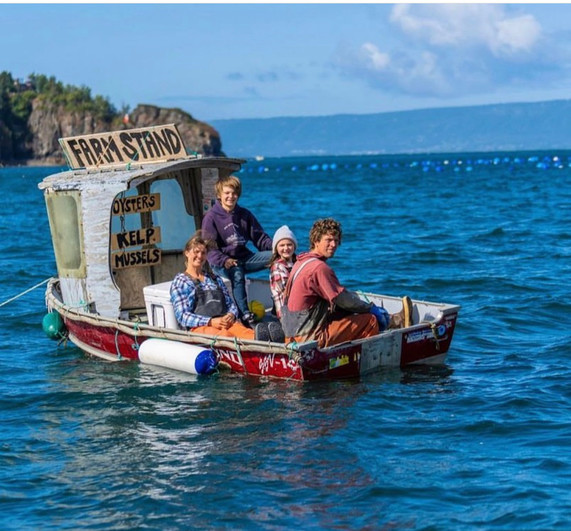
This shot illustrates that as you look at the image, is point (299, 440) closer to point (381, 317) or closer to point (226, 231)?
point (381, 317)

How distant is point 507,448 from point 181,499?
11.1ft

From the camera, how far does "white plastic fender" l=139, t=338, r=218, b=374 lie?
41.0 ft

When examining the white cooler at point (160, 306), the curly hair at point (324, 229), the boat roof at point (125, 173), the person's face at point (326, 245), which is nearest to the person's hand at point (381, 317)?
the person's face at point (326, 245)

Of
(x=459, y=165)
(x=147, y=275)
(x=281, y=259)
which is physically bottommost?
(x=147, y=275)

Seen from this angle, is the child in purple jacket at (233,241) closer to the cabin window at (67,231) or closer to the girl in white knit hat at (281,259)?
the girl in white knit hat at (281,259)

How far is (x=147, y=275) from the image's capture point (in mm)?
15688

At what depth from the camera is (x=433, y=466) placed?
384 inches

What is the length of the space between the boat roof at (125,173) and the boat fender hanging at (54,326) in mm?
1969

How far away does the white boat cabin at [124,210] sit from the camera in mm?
14531

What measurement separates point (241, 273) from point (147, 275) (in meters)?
2.20

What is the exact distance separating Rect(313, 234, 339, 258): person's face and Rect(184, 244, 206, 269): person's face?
1740 mm

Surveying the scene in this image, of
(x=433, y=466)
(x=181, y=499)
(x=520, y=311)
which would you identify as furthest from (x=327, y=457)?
(x=520, y=311)

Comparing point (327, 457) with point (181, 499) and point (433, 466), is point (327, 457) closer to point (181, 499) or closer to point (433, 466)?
point (433, 466)

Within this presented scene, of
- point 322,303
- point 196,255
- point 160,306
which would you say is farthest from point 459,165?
point 322,303
